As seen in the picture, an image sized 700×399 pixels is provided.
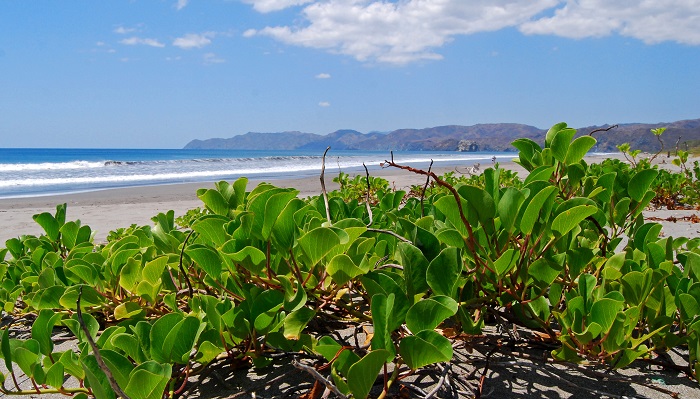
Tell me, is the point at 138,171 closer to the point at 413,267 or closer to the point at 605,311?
the point at 413,267

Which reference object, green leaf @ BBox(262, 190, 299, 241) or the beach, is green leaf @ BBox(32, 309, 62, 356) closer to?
green leaf @ BBox(262, 190, 299, 241)

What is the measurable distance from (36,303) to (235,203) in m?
0.60

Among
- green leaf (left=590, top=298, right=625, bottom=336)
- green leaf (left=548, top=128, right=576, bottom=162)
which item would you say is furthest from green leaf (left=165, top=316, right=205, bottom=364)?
green leaf (left=548, top=128, right=576, bottom=162)

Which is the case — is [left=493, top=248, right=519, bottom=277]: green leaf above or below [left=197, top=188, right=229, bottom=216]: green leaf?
below

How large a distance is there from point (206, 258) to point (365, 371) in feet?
1.45

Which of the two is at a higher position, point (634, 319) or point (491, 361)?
point (634, 319)

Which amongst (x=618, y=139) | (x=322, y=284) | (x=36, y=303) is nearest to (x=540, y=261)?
(x=322, y=284)

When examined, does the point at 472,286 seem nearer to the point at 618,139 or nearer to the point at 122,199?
the point at 122,199

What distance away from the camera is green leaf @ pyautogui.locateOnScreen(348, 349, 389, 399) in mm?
864

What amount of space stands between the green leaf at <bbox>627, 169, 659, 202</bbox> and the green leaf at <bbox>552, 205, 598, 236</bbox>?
20.4 inches

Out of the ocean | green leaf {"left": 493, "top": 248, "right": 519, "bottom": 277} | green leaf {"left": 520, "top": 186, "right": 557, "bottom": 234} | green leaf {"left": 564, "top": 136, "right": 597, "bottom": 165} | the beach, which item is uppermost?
green leaf {"left": 564, "top": 136, "right": 597, "bottom": 165}

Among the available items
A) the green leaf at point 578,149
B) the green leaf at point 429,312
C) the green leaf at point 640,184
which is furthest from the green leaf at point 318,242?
the green leaf at point 640,184

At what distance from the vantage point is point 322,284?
1.28 meters

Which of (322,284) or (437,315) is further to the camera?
(322,284)
